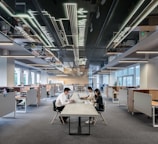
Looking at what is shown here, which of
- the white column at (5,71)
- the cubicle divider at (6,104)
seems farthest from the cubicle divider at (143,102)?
the white column at (5,71)

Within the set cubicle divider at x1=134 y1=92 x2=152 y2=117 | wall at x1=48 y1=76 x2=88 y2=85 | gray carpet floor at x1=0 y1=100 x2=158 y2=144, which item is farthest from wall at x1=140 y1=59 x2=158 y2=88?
wall at x1=48 y1=76 x2=88 y2=85

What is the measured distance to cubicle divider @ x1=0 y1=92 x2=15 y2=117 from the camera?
618 cm

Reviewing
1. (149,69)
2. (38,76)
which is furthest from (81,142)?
(38,76)

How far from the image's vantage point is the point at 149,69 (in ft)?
33.6

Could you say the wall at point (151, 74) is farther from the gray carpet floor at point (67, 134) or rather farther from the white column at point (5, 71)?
the white column at point (5, 71)

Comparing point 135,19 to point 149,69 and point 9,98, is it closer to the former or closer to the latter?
point 9,98

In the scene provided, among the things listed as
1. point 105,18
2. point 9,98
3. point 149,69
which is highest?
point 105,18

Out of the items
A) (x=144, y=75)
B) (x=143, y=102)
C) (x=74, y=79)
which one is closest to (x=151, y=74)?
(x=144, y=75)

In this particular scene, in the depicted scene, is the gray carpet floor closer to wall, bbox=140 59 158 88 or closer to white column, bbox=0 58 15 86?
white column, bbox=0 58 15 86

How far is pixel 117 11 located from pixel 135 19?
89 centimetres

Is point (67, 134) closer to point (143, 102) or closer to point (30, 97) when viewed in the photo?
point (143, 102)

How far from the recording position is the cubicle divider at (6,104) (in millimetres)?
6180

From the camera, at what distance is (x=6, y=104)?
21.5 ft

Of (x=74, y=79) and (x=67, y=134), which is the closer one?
(x=67, y=134)
